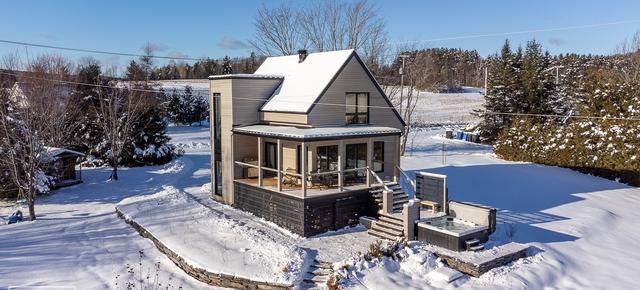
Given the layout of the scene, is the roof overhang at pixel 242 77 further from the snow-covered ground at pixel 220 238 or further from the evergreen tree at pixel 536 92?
the evergreen tree at pixel 536 92

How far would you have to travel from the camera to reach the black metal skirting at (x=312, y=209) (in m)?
15.7

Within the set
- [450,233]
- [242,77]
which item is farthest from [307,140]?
[450,233]

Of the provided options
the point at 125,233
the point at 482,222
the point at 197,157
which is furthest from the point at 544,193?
the point at 197,157

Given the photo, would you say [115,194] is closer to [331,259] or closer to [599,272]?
[331,259]

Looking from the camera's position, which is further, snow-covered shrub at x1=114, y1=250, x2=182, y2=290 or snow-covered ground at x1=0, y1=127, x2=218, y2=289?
snow-covered ground at x1=0, y1=127, x2=218, y2=289

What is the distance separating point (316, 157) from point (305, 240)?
3843 millimetres

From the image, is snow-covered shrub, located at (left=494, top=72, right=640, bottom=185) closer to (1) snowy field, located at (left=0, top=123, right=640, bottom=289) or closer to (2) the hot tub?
(1) snowy field, located at (left=0, top=123, right=640, bottom=289)

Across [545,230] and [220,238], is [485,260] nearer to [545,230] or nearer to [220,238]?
[545,230]

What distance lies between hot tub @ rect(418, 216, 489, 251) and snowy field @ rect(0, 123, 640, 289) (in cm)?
66

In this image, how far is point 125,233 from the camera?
17219 millimetres

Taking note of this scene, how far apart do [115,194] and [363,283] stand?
17.4 metres

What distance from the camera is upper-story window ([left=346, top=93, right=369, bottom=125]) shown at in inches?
750

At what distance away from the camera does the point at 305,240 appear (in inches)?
598

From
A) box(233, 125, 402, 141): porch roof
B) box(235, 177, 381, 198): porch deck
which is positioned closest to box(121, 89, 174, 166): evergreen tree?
box(233, 125, 402, 141): porch roof
